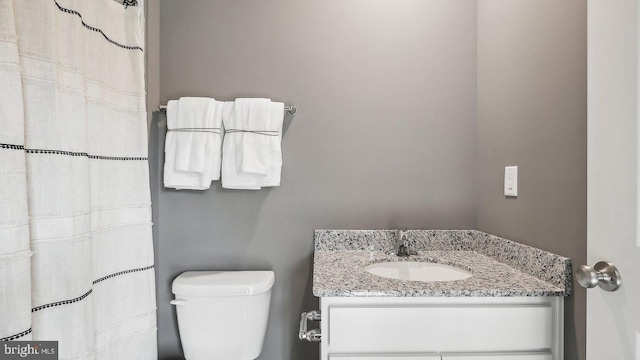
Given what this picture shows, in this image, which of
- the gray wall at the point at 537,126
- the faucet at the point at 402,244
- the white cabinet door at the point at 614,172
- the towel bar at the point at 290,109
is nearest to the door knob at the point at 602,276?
the white cabinet door at the point at 614,172

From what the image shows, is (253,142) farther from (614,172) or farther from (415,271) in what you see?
(614,172)

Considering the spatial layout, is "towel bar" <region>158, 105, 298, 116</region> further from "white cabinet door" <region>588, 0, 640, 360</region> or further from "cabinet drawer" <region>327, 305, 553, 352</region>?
"white cabinet door" <region>588, 0, 640, 360</region>

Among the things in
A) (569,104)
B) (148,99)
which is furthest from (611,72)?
(148,99)

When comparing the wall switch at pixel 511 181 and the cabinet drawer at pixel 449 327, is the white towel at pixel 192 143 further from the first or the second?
the wall switch at pixel 511 181

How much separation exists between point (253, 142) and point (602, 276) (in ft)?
3.96

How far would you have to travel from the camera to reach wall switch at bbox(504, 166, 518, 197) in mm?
1265

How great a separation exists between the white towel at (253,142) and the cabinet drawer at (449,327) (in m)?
0.68

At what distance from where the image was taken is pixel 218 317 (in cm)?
136

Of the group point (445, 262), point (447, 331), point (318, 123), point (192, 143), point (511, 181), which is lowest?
point (447, 331)

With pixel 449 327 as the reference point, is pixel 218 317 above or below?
below

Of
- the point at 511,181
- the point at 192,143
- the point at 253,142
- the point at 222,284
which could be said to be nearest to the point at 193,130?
the point at 192,143

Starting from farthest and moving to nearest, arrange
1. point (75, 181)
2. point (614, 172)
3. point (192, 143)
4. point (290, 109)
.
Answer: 1. point (290, 109)
2. point (192, 143)
3. point (75, 181)
4. point (614, 172)

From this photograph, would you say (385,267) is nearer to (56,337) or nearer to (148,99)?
(56,337)

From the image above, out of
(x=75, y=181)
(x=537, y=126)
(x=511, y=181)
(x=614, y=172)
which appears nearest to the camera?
(x=614, y=172)
